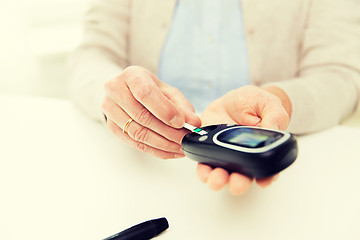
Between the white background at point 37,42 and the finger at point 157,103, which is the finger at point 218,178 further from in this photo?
the white background at point 37,42

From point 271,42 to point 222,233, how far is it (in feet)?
1.54

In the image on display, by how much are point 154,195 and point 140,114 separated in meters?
0.10

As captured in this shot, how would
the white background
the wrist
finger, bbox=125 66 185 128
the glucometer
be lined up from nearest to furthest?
the glucometer < finger, bbox=125 66 185 128 < the wrist < the white background

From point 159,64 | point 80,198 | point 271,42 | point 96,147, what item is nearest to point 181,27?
point 159,64

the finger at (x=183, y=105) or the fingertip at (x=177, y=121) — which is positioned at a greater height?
the finger at (x=183, y=105)

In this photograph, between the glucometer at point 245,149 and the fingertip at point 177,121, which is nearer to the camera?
the glucometer at point 245,149

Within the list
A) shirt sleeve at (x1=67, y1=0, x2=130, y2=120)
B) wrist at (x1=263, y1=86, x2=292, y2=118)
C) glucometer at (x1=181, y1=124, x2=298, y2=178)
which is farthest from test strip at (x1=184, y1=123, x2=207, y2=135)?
shirt sleeve at (x1=67, y1=0, x2=130, y2=120)

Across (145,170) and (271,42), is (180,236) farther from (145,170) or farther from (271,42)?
(271,42)

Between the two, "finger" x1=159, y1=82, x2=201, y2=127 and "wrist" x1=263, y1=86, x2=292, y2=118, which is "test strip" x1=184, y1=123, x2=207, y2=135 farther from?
"wrist" x1=263, y1=86, x2=292, y2=118

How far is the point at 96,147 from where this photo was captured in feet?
1.61

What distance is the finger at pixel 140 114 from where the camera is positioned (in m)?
0.40

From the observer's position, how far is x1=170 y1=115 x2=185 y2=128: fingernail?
1.23 feet

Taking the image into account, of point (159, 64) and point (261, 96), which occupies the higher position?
point (159, 64)

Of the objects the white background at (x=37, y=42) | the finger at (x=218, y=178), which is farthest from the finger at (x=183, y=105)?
the white background at (x=37, y=42)
